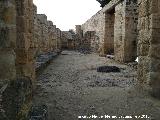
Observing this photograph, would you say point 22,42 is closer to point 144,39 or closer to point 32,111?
point 32,111

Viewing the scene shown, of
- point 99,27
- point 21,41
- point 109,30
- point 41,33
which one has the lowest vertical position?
point 21,41

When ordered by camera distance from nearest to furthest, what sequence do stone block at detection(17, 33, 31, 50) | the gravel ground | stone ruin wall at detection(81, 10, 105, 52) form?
the gravel ground < stone block at detection(17, 33, 31, 50) < stone ruin wall at detection(81, 10, 105, 52)

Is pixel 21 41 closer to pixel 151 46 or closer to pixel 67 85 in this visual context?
pixel 67 85

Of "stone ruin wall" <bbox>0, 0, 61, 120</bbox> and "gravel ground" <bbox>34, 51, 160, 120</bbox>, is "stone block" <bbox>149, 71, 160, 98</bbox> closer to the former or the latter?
"gravel ground" <bbox>34, 51, 160, 120</bbox>

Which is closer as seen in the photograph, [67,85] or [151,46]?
[151,46]

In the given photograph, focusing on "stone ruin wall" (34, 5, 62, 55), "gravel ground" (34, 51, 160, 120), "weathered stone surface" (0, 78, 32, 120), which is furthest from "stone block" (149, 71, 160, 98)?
"stone ruin wall" (34, 5, 62, 55)

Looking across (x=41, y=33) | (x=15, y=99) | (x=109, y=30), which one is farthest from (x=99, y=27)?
(x=15, y=99)

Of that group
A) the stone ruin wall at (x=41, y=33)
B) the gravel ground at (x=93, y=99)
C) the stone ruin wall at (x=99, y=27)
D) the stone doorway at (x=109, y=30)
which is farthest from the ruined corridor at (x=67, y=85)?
the stone ruin wall at (x=99, y=27)

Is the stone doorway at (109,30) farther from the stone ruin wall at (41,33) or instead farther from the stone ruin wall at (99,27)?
the stone ruin wall at (41,33)

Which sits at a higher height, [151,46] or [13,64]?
[151,46]

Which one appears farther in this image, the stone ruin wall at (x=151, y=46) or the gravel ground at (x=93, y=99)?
the stone ruin wall at (x=151, y=46)

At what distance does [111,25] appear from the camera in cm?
1605

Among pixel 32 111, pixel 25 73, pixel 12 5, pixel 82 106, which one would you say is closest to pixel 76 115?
pixel 82 106

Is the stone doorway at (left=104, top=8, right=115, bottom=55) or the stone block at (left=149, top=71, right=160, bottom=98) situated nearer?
the stone block at (left=149, top=71, right=160, bottom=98)
